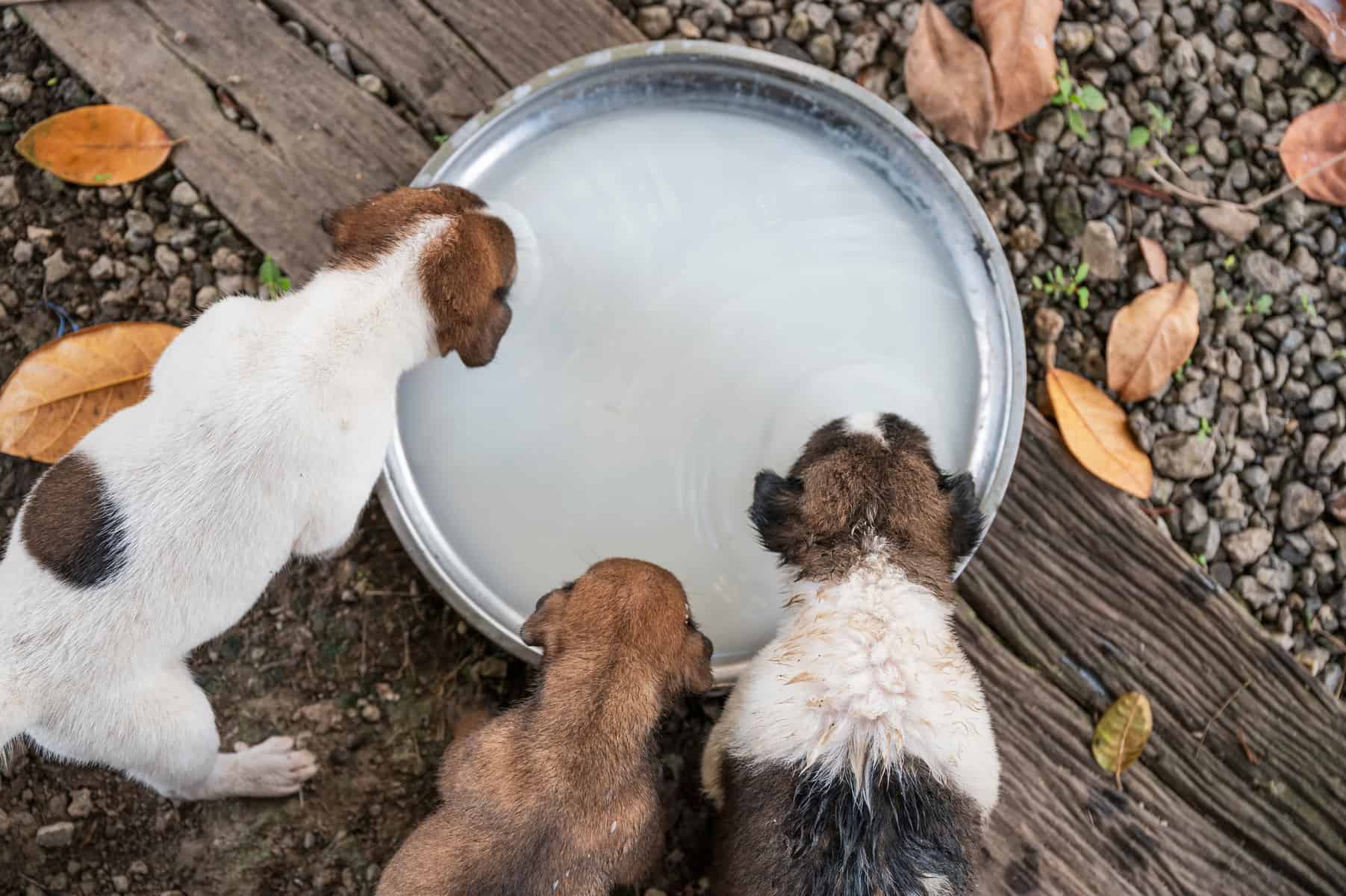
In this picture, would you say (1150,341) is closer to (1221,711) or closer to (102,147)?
(1221,711)

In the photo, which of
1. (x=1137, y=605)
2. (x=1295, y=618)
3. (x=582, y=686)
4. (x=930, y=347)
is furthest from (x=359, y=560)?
(x=1295, y=618)

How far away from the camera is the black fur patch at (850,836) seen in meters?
2.58

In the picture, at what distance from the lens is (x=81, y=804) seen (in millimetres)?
3395

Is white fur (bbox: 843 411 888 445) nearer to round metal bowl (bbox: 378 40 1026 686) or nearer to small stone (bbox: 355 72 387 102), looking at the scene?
round metal bowl (bbox: 378 40 1026 686)

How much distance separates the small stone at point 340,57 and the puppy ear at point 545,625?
7.38ft

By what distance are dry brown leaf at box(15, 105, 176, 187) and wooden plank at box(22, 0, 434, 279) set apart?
0.23 feet

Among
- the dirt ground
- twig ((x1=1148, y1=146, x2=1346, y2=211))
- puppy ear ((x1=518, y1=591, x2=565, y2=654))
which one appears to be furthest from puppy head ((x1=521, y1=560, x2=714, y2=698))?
twig ((x1=1148, y1=146, x2=1346, y2=211))

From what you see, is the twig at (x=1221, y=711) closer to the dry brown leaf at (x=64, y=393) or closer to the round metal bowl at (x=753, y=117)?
the round metal bowl at (x=753, y=117)

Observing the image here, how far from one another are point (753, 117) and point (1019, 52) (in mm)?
1064

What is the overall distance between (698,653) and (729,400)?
103cm

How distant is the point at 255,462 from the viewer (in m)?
2.71

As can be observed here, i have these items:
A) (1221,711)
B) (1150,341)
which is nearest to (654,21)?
(1150,341)

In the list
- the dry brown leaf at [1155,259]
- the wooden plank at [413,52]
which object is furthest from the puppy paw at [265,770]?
the dry brown leaf at [1155,259]

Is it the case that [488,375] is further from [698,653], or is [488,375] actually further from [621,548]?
[698,653]
